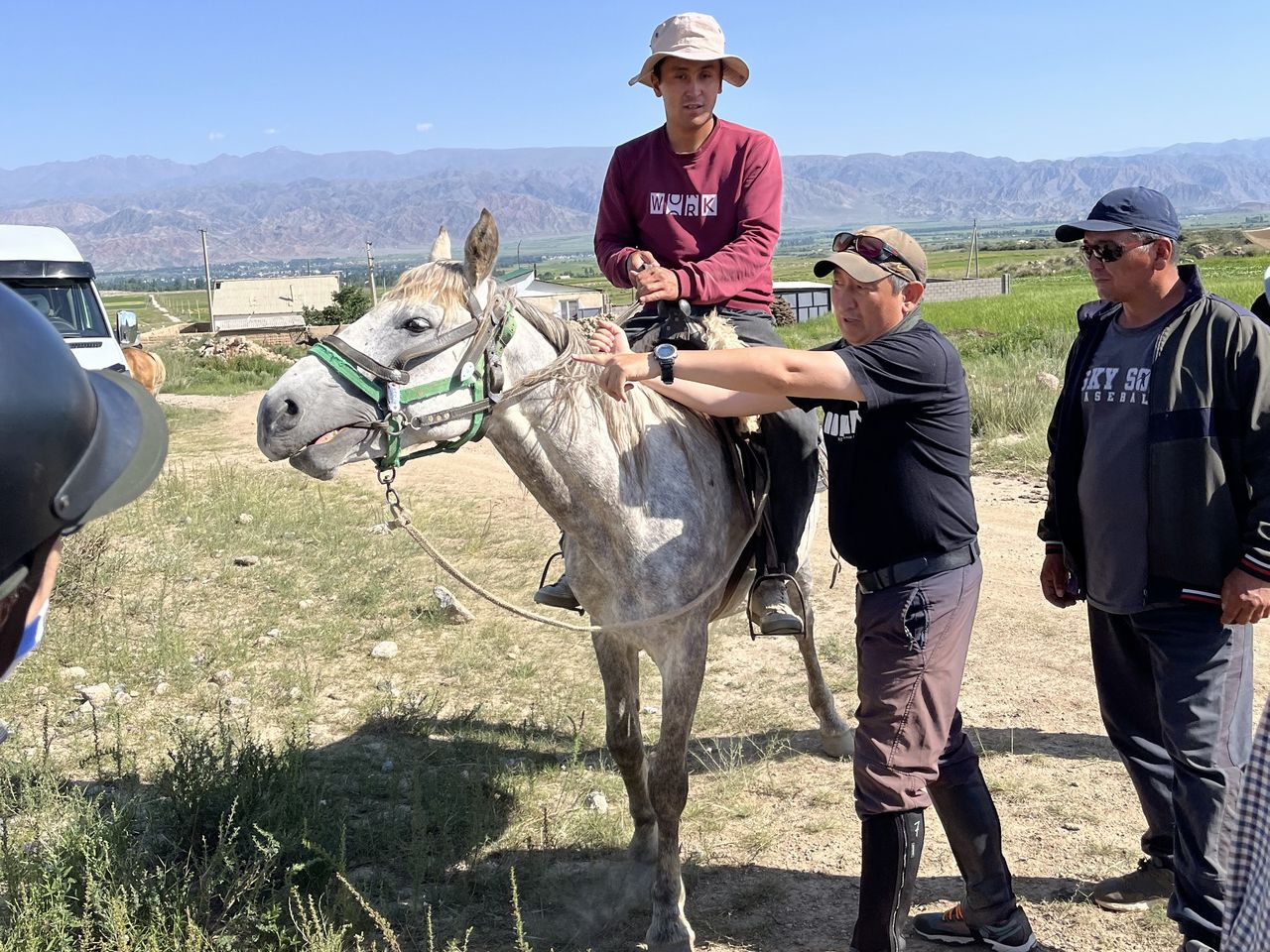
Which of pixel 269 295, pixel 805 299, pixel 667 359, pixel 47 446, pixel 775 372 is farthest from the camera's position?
pixel 269 295

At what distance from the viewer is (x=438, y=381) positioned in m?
3.40

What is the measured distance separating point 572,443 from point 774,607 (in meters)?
1.20

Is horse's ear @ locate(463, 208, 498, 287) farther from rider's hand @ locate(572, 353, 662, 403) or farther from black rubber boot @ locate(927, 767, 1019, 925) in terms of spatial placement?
black rubber boot @ locate(927, 767, 1019, 925)

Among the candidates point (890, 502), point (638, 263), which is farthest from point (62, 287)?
point (890, 502)

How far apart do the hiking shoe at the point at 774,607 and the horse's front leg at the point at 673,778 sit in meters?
0.40

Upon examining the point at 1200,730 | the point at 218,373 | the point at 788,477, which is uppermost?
the point at 788,477

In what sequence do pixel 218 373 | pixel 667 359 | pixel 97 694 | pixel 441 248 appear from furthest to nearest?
1. pixel 218 373
2. pixel 97 694
3. pixel 441 248
4. pixel 667 359

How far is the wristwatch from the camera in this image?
3.10 metres

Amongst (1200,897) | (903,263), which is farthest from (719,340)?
(1200,897)

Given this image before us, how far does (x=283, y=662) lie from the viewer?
6465 millimetres

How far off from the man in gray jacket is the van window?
1293 centimetres

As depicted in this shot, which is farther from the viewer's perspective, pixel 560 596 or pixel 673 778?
pixel 560 596

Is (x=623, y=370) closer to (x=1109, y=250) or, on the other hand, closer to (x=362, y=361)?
(x=362, y=361)

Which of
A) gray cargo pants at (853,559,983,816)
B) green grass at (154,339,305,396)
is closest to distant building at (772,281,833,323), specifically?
green grass at (154,339,305,396)
